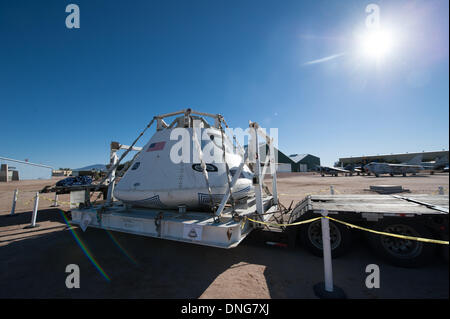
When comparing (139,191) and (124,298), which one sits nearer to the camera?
(124,298)

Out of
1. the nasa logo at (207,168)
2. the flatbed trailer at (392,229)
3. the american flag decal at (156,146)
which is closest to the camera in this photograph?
the flatbed trailer at (392,229)

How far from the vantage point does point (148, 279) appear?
3541 millimetres

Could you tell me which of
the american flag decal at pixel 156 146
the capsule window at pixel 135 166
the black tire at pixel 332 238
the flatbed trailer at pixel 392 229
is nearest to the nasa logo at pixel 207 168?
the american flag decal at pixel 156 146

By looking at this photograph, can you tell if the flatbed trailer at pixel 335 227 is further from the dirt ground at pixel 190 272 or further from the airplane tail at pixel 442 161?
the airplane tail at pixel 442 161

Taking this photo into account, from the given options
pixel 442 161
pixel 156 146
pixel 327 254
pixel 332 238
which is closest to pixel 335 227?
pixel 332 238

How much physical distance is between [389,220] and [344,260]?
125 centimetres

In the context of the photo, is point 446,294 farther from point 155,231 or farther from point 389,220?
point 155,231

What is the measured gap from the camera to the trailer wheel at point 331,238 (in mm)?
4078

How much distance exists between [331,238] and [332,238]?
22 mm

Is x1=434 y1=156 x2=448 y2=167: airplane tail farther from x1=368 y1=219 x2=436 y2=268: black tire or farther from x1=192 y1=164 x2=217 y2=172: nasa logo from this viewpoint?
x1=192 y1=164 x2=217 y2=172: nasa logo

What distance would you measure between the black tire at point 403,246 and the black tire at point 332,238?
50cm

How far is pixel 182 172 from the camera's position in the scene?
189 inches

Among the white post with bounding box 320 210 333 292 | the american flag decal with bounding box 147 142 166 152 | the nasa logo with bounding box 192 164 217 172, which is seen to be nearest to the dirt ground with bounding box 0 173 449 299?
the white post with bounding box 320 210 333 292

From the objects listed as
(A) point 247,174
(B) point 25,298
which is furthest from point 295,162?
(B) point 25,298
